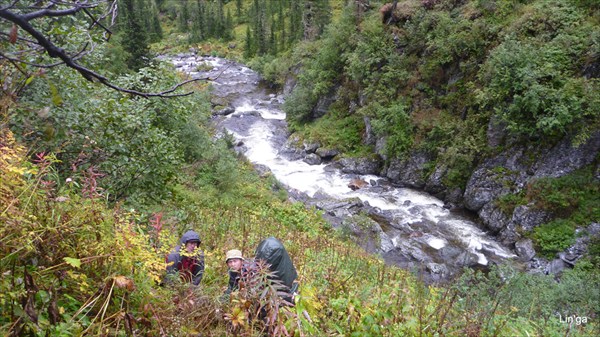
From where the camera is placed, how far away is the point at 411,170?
53.3ft

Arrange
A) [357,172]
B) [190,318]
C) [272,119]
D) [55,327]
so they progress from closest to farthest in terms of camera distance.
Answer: [55,327] < [190,318] < [357,172] < [272,119]

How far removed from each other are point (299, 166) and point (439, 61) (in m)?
8.49

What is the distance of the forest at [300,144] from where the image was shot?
215 cm

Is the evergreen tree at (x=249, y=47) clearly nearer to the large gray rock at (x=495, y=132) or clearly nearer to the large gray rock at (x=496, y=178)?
the large gray rock at (x=495, y=132)

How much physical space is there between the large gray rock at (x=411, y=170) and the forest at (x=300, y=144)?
5.3 inches

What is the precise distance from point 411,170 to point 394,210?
2.73 m

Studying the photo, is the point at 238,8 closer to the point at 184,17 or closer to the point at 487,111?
the point at 184,17

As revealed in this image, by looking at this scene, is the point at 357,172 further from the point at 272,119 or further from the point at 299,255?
the point at 299,255

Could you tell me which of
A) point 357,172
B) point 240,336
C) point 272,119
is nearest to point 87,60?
point 240,336

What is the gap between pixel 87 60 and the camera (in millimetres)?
5188

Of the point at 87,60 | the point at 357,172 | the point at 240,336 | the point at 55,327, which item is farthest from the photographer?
the point at 357,172

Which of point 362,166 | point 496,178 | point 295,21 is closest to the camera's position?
point 496,178

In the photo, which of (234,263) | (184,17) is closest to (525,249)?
(234,263)

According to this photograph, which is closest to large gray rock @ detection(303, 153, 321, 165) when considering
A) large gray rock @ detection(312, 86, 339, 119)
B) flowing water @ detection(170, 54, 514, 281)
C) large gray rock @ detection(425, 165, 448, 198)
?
flowing water @ detection(170, 54, 514, 281)
